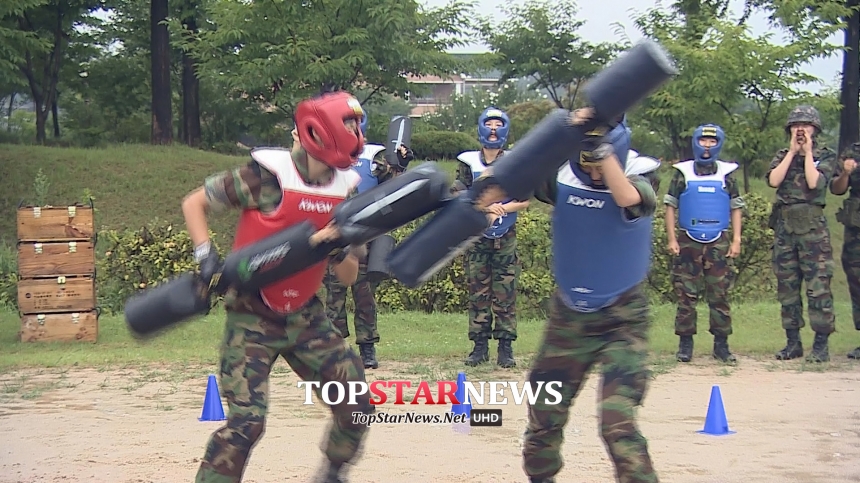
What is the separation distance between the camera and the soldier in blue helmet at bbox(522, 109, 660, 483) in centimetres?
491

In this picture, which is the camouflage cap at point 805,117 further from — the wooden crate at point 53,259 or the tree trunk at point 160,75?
the tree trunk at point 160,75

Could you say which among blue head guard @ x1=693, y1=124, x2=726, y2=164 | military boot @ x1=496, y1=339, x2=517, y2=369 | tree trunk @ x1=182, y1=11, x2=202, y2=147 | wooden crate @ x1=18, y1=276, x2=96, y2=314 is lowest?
military boot @ x1=496, y1=339, x2=517, y2=369

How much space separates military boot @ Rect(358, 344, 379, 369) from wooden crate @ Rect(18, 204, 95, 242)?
3914 millimetres

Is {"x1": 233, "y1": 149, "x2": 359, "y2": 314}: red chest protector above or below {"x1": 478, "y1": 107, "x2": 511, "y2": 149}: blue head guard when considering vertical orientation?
below

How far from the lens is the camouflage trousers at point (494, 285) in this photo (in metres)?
9.24

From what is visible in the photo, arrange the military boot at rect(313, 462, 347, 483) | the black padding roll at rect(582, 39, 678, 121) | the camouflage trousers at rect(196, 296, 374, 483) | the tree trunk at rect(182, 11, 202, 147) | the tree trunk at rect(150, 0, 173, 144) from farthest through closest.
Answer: the tree trunk at rect(182, 11, 202, 147), the tree trunk at rect(150, 0, 173, 144), the military boot at rect(313, 462, 347, 483), the camouflage trousers at rect(196, 296, 374, 483), the black padding roll at rect(582, 39, 678, 121)

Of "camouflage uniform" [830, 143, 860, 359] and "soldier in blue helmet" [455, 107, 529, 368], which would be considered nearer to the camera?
"soldier in blue helmet" [455, 107, 529, 368]

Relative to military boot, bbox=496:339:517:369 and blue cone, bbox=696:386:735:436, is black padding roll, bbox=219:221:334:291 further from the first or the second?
military boot, bbox=496:339:517:369

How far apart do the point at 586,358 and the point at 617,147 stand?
1092 mm

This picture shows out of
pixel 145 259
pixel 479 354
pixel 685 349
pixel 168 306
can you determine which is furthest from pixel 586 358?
pixel 145 259

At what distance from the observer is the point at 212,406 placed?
7.36 metres

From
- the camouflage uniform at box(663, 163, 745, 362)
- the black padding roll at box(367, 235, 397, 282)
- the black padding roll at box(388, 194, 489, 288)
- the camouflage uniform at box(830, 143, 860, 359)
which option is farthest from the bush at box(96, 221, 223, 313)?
the black padding roll at box(388, 194, 489, 288)

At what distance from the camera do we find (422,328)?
1234 centimetres

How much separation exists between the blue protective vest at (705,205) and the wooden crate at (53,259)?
674 centimetres
